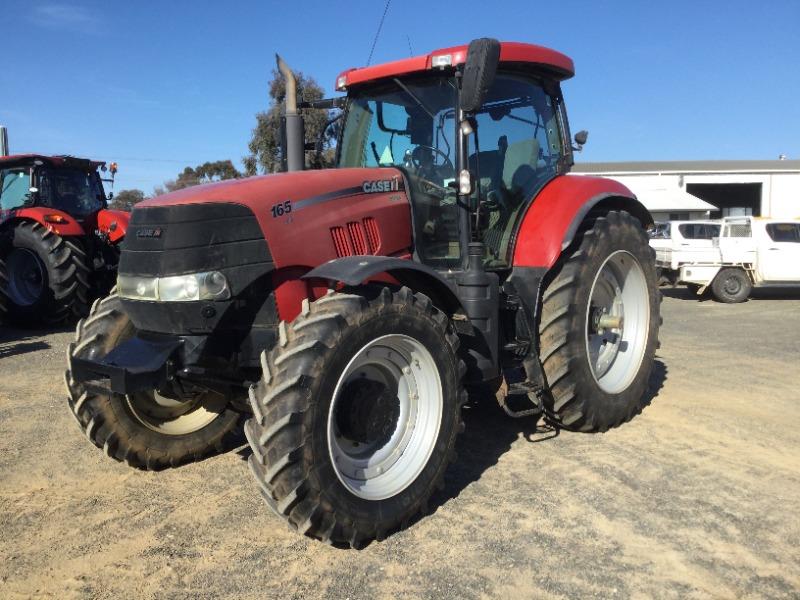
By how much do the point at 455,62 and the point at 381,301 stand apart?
5.28 feet

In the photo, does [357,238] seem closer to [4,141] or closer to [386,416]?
[386,416]

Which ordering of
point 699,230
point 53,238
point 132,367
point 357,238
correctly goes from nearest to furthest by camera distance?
point 132,367, point 357,238, point 53,238, point 699,230

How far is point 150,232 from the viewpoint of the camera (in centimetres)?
318

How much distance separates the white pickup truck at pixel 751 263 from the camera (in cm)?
1375

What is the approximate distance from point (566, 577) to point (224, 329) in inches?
72.5

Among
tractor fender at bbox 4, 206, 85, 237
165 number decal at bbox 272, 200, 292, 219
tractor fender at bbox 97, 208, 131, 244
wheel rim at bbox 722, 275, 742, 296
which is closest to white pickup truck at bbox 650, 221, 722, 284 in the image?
wheel rim at bbox 722, 275, 742, 296

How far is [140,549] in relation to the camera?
3.10 meters

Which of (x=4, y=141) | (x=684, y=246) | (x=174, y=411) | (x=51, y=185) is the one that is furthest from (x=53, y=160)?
(x=684, y=246)

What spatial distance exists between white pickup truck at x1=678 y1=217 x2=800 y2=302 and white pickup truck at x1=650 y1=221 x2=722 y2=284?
0.35 ft

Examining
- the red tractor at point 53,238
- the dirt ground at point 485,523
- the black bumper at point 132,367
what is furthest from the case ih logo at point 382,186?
the red tractor at point 53,238

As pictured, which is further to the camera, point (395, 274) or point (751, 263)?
point (751, 263)

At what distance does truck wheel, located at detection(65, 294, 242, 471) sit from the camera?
362 cm

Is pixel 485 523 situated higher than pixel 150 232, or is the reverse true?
pixel 150 232

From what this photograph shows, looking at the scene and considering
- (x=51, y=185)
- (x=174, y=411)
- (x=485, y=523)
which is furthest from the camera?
(x=51, y=185)
